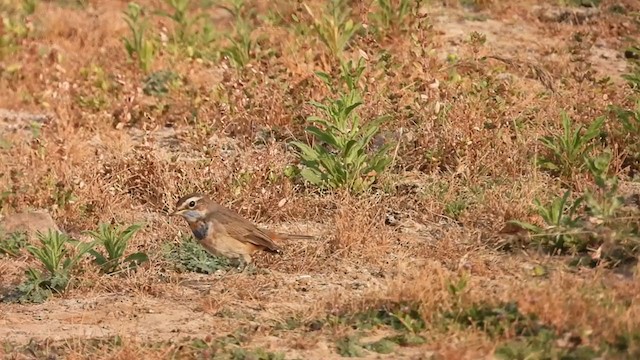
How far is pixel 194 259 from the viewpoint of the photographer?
31.6 feet

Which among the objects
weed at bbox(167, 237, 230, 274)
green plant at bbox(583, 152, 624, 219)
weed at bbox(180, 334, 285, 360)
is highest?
green plant at bbox(583, 152, 624, 219)

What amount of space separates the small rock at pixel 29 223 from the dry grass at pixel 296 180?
0.25 m

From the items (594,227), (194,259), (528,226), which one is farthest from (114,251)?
(594,227)

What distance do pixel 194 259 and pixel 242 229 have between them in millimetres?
470

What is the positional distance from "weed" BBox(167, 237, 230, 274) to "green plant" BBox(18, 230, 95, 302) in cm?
71

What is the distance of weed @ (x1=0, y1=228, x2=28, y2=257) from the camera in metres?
10.1

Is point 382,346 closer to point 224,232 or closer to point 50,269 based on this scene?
point 224,232

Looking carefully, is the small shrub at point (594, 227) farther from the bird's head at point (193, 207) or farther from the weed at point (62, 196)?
the weed at point (62, 196)

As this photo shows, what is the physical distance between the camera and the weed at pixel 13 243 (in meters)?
10.1

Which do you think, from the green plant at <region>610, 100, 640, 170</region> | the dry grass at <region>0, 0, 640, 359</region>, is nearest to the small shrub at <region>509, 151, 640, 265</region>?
the dry grass at <region>0, 0, 640, 359</region>

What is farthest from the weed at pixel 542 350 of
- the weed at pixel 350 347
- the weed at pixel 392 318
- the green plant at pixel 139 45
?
the green plant at pixel 139 45

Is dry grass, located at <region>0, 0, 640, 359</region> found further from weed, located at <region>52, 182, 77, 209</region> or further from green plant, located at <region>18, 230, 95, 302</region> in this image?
green plant, located at <region>18, 230, 95, 302</region>

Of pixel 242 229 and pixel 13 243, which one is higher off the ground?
pixel 242 229

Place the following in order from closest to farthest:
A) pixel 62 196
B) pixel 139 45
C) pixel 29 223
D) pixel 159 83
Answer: pixel 29 223
pixel 62 196
pixel 159 83
pixel 139 45
